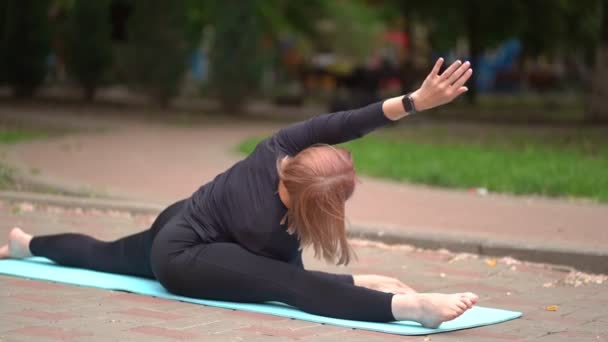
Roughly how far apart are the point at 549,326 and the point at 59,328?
224 cm

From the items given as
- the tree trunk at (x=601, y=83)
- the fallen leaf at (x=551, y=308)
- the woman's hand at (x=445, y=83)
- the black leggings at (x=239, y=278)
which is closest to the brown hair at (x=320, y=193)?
the black leggings at (x=239, y=278)

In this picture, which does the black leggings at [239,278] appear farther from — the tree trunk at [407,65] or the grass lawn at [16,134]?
the tree trunk at [407,65]

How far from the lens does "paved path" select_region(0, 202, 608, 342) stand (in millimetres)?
5035

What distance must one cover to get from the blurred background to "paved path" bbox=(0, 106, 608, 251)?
9 centimetres

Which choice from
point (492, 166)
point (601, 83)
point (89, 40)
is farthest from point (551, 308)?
point (89, 40)

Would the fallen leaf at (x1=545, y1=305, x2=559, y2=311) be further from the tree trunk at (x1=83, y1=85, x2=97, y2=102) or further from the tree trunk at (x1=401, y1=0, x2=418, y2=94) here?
the tree trunk at (x1=401, y1=0, x2=418, y2=94)

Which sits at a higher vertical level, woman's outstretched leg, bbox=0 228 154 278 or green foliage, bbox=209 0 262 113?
green foliage, bbox=209 0 262 113

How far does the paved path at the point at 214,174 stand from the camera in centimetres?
840

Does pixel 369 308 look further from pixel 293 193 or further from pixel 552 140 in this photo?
pixel 552 140

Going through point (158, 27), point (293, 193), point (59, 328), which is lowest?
point (59, 328)

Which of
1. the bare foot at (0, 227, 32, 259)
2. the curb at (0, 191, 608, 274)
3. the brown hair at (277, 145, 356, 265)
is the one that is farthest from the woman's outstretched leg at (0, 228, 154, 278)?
the curb at (0, 191, 608, 274)

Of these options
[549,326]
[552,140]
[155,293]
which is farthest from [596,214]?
[552,140]

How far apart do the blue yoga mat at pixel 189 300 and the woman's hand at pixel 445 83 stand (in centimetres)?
101

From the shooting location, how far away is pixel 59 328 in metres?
5.06
